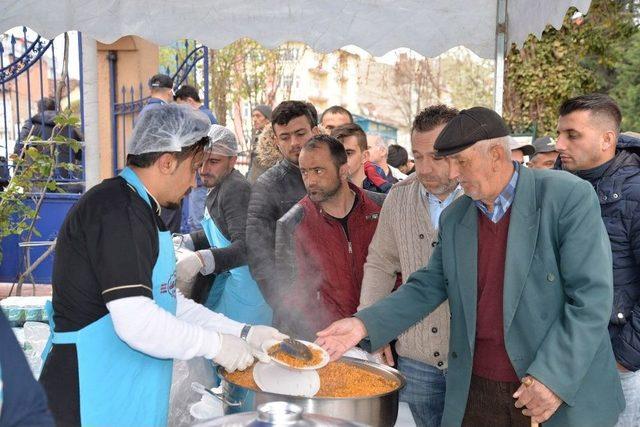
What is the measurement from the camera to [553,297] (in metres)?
2.27

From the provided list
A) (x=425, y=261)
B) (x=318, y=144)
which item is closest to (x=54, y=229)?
(x=318, y=144)

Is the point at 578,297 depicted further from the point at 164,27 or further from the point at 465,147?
the point at 164,27

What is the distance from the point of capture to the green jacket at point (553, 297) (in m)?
2.16

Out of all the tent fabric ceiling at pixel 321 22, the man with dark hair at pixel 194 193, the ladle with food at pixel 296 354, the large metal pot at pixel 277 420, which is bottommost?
the ladle with food at pixel 296 354

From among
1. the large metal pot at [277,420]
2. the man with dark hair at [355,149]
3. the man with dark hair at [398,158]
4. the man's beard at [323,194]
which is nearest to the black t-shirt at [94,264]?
the large metal pot at [277,420]

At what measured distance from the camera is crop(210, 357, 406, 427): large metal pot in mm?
1982

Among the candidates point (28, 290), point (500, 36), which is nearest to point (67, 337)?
point (500, 36)

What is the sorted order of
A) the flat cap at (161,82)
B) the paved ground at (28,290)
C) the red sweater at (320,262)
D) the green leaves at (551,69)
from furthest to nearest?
the green leaves at (551,69) → the paved ground at (28,290) → the flat cap at (161,82) → the red sweater at (320,262)

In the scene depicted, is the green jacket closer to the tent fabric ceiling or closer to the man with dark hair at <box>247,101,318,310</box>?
the man with dark hair at <box>247,101,318,310</box>

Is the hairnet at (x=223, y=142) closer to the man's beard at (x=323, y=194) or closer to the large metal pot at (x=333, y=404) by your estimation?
the man's beard at (x=323, y=194)

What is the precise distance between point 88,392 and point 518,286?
138cm

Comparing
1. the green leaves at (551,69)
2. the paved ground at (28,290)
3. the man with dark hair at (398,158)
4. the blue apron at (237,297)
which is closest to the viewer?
the blue apron at (237,297)

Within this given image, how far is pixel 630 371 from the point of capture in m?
2.89

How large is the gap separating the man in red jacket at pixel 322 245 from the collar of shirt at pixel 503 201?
40.8 inches
